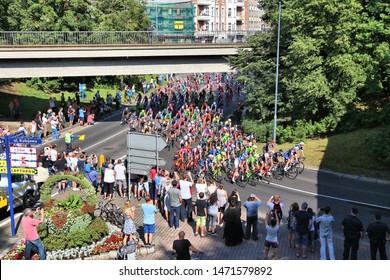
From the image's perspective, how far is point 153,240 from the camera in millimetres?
17016

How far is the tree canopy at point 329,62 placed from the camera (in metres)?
30.7

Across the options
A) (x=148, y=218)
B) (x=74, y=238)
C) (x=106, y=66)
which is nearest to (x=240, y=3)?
(x=106, y=66)

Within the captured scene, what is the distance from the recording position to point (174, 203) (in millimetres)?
17453

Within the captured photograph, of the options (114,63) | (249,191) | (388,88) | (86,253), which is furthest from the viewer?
(114,63)

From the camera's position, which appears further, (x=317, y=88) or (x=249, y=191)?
(x=317, y=88)

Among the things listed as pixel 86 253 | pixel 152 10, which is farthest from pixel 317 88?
pixel 152 10

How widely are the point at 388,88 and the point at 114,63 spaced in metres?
18.6

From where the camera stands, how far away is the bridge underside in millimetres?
36375

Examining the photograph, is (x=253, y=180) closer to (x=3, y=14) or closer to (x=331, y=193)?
(x=331, y=193)

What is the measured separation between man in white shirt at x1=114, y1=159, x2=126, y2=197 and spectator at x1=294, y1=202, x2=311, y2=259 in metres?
8.17

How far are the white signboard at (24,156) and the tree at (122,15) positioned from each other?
4728 cm

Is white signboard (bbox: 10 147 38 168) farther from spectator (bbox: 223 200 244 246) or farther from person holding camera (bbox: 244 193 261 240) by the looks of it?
person holding camera (bbox: 244 193 261 240)

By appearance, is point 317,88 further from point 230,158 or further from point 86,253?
point 86,253

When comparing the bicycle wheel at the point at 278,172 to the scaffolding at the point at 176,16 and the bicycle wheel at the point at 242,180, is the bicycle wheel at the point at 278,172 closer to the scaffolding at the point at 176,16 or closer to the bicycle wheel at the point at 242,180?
the bicycle wheel at the point at 242,180
